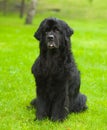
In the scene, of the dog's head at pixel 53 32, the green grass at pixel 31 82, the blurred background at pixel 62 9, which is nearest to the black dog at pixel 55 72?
the dog's head at pixel 53 32

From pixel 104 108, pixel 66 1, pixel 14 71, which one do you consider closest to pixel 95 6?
pixel 66 1

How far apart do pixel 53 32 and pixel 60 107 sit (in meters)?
1.45

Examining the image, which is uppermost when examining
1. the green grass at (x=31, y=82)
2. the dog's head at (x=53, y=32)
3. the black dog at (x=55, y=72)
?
the dog's head at (x=53, y=32)

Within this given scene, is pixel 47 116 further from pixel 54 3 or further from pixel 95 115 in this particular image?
pixel 54 3

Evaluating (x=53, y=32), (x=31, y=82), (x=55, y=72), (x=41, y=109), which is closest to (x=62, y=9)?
(x=31, y=82)

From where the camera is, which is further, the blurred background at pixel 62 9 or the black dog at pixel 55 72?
the blurred background at pixel 62 9

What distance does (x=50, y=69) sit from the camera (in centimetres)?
712

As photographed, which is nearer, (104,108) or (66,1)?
(104,108)

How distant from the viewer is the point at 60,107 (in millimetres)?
7352

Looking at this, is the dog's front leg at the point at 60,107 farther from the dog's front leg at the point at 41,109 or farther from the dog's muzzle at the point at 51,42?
the dog's muzzle at the point at 51,42

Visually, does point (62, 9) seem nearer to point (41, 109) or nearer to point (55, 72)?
point (41, 109)

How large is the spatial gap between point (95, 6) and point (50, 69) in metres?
40.7

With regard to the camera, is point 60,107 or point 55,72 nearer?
point 55,72

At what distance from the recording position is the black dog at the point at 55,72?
270 inches
